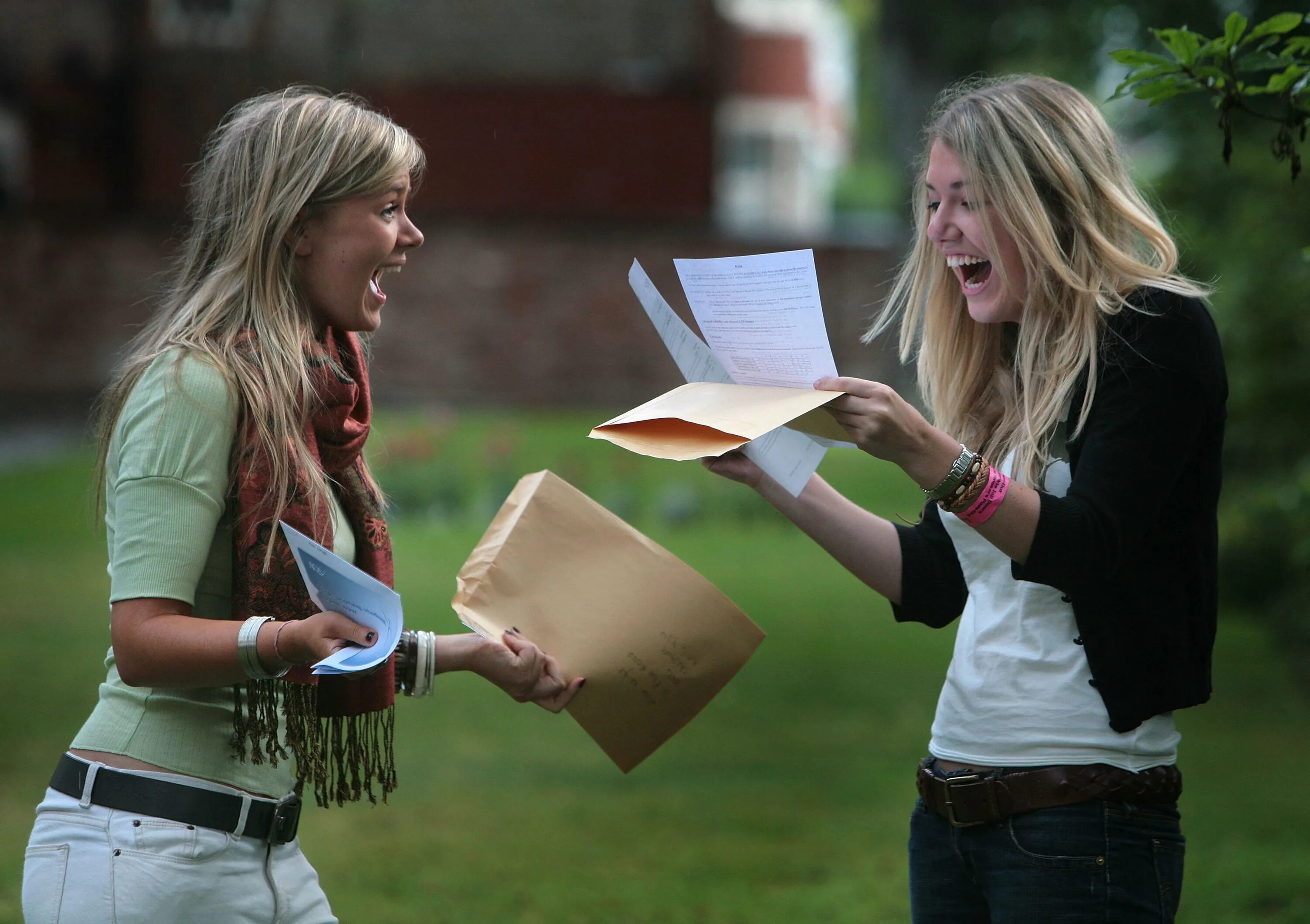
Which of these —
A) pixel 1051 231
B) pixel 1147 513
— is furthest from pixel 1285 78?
pixel 1147 513

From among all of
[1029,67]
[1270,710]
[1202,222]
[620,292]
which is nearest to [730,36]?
[620,292]

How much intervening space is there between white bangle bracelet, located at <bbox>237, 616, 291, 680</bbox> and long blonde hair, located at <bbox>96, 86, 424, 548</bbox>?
0.59 feet

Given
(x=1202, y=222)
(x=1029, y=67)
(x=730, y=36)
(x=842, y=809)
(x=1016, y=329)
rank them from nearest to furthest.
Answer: (x=1016, y=329)
(x=842, y=809)
(x=1202, y=222)
(x=1029, y=67)
(x=730, y=36)

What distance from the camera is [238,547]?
217 centimetres

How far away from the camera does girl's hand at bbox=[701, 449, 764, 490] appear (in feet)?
8.46

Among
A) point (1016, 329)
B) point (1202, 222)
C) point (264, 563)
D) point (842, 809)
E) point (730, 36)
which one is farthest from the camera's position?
point (730, 36)

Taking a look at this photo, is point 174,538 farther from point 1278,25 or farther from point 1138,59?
point 1278,25

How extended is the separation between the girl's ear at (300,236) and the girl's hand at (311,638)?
2.12 ft

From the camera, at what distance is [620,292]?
64.5 ft

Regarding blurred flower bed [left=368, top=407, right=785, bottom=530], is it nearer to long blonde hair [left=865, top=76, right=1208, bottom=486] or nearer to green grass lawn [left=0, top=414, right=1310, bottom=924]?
green grass lawn [left=0, top=414, right=1310, bottom=924]

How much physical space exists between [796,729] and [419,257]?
12.7 m

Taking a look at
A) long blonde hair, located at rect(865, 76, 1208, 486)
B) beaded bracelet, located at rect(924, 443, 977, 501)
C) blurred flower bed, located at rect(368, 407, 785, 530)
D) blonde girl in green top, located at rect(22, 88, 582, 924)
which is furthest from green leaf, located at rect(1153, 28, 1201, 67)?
blurred flower bed, located at rect(368, 407, 785, 530)

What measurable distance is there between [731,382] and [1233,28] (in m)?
1.12

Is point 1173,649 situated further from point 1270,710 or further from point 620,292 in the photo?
point 620,292
